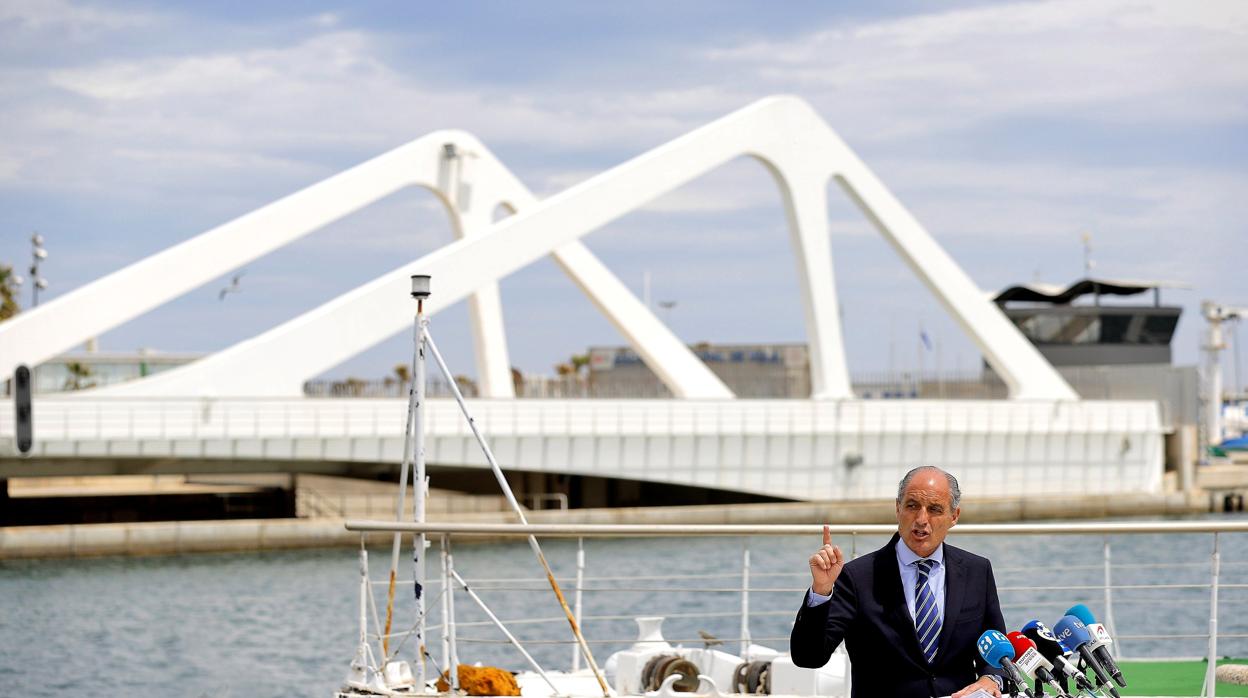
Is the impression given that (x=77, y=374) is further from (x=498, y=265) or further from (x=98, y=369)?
(x=498, y=265)

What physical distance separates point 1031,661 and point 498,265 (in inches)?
1533

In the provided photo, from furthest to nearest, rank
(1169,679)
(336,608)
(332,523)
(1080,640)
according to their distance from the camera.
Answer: (332,523), (336,608), (1169,679), (1080,640)

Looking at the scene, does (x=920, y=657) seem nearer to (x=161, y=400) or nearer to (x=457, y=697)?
(x=457, y=697)

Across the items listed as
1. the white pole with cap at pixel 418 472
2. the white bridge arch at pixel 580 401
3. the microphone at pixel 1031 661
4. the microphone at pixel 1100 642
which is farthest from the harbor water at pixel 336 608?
the microphone at pixel 1031 661

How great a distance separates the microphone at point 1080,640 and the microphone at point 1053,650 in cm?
9

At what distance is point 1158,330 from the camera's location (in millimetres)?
62625

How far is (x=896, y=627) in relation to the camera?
5.18 metres

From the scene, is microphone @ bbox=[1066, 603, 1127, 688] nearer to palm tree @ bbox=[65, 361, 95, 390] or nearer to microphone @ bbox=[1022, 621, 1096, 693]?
microphone @ bbox=[1022, 621, 1096, 693]

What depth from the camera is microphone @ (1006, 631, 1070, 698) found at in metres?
5.04

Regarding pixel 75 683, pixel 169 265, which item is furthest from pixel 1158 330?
pixel 75 683

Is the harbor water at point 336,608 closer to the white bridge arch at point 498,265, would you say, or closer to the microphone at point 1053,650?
the white bridge arch at point 498,265

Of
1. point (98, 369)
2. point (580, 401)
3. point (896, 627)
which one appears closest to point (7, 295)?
point (98, 369)

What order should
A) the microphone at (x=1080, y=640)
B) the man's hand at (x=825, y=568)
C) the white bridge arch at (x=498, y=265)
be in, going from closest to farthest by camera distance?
the man's hand at (x=825, y=568)
the microphone at (x=1080, y=640)
the white bridge arch at (x=498, y=265)

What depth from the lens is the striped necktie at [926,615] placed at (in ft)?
17.0
